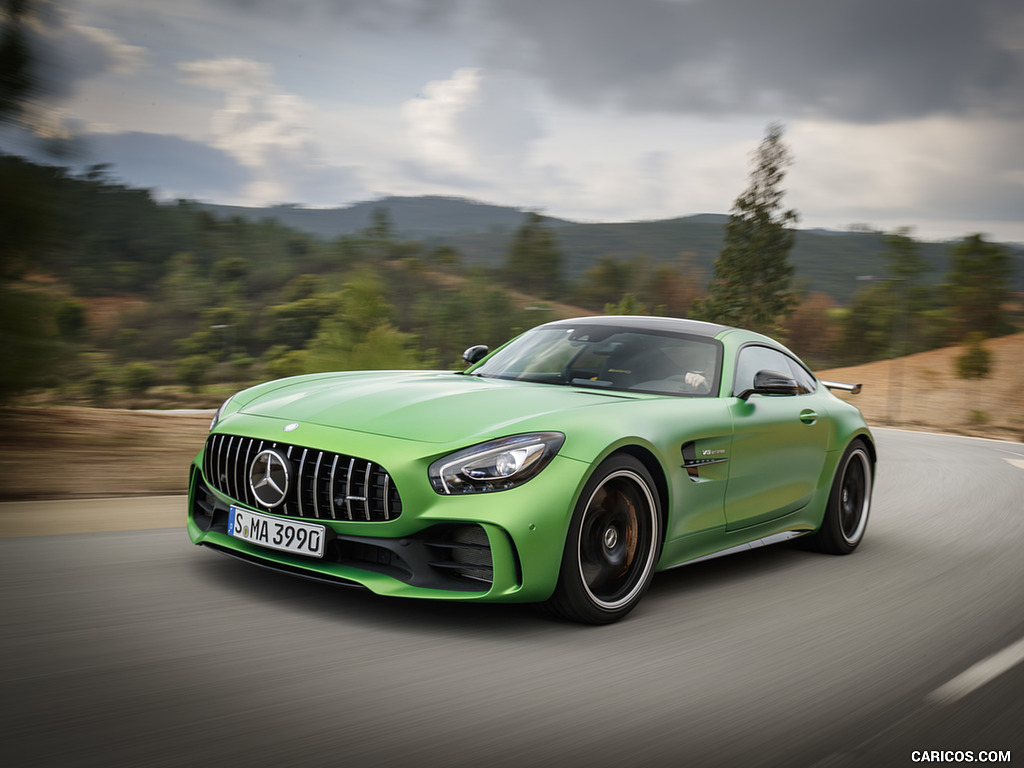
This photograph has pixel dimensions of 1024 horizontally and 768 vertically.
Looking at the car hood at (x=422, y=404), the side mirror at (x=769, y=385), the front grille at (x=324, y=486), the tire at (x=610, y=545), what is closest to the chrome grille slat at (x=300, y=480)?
the front grille at (x=324, y=486)

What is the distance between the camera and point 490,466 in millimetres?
3586

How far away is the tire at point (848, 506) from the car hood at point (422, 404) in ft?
6.93

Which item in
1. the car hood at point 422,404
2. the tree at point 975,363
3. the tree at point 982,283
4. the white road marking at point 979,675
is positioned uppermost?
the tree at point 982,283

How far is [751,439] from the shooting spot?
4.81 m

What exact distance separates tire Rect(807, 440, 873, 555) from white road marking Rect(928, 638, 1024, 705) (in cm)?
176

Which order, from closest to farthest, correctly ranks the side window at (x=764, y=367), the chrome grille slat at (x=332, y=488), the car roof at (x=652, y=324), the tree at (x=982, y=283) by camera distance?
the chrome grille slat at (x=332, y=488), the side window at (x=764, y=367), the car roof at (x=652, y=324), the tree at (x=982, y=283)

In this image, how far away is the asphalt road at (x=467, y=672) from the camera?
2.64 meters

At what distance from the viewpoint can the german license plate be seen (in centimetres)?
364

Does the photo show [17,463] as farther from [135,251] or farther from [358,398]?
[135,251]

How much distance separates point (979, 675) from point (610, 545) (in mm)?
1522

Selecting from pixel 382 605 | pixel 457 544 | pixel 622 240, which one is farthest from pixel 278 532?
pixel 622 240

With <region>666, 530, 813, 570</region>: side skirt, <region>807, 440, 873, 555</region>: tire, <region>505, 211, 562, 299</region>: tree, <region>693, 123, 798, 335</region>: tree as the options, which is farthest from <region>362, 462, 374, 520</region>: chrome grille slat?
<region>505, 211, 562, 299</region>: tree

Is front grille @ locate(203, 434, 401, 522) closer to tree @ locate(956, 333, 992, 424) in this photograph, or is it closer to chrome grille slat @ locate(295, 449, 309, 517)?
chrome grille slat @ locate(295, 449, 309, 517)

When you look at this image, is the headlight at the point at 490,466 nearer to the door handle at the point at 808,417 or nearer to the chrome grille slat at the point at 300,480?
the chrome grille slat at the point at 300,480
